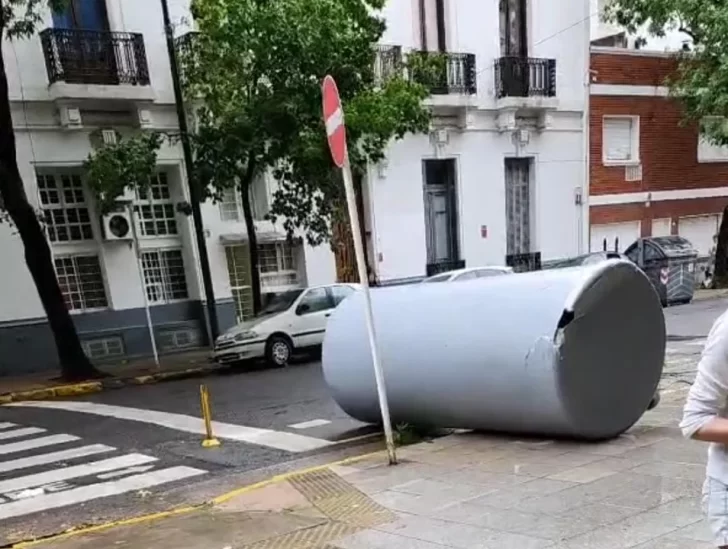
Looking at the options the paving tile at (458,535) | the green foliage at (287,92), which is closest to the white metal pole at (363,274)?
the paving tile at (458,535)

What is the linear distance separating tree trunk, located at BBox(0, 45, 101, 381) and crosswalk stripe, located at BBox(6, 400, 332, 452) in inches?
86.0

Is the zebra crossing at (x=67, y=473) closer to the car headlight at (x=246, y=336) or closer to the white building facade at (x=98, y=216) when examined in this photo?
the car headlight at (x=246, y=336)

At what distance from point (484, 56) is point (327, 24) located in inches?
383

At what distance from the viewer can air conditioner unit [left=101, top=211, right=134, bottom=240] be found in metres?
17.5

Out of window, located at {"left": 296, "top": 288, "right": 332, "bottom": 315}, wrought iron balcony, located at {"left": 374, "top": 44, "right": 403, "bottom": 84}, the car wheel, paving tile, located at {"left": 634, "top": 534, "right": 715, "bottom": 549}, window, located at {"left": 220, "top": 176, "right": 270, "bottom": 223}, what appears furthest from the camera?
wrought iron balcony, located at {"left": 374, "top": 44, "right": 403, "bottom": 84}

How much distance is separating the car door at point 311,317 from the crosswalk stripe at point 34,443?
6646 mm

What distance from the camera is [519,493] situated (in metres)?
5.44

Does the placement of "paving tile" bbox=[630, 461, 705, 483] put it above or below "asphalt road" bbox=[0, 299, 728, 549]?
above

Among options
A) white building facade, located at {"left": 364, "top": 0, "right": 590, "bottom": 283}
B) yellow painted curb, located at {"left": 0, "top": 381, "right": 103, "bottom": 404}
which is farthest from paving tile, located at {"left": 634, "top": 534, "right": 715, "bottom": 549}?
white building facade, located at {"left": 364, "top": 0, "right": 590, "bottom": 283}

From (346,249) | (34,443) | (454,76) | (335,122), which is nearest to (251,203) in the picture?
(346,249)

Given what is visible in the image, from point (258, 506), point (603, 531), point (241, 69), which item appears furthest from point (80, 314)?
point (603, 531)

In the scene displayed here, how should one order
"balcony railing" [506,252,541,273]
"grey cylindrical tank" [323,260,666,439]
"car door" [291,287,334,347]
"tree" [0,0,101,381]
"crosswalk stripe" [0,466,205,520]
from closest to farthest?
"grey cylindrical tank" [323,260,666,439] < "crosswalk stripe" [0,466,205,520] < "tree" [0,0,101,381] < "car door" [291,287,334,347] < "balcony railing" [506,252,541,273]

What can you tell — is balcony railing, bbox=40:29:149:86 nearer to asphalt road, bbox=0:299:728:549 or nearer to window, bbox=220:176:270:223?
window, bbox=220:176:270:223

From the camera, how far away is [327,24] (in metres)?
14.5
